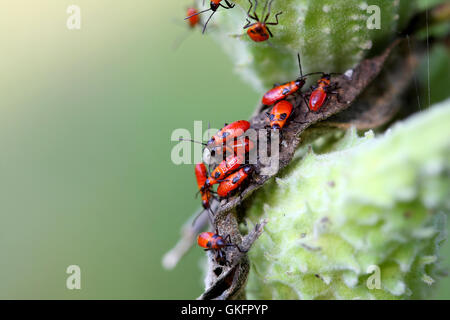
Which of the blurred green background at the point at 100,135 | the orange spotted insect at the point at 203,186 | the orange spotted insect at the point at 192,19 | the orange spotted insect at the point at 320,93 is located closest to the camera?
the orange spotted insect at the point at 320,93

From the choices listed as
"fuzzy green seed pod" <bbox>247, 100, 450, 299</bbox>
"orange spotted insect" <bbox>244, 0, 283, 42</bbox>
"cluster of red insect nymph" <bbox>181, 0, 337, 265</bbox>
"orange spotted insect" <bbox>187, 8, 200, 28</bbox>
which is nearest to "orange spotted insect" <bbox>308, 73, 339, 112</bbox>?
"cluster of red insect nymph" <bbox>181, 0, 337, 265</bbox>

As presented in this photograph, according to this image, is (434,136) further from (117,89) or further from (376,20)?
(117,89)

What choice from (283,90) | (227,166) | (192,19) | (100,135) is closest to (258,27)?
(283,90)

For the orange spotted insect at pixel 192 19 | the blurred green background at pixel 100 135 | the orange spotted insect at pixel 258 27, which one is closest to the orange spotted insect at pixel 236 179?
the orange spotted insect at pixel 258 27

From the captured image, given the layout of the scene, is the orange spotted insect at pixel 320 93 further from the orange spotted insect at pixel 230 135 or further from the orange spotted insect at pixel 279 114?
the orange spotted insect at pixel 230 135

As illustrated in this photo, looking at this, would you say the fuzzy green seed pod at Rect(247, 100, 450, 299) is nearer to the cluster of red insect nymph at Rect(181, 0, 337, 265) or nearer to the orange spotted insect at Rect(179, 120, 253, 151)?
the cluster of red insect nymph at Rect(181, 0, 337, 265)

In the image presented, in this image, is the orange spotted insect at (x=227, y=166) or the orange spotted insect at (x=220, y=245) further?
the orange spotted insect at (x=227, y=166)
